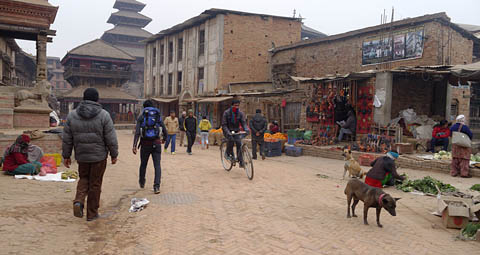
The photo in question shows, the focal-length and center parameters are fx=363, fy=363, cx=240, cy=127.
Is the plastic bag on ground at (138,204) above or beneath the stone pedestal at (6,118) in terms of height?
beneath

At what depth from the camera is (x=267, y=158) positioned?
13.7 metres

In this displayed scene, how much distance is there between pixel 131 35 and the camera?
52969 millimetres

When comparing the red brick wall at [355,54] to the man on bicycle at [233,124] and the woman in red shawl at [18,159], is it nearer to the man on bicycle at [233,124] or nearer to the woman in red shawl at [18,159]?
the man on bicycle at [233,124]

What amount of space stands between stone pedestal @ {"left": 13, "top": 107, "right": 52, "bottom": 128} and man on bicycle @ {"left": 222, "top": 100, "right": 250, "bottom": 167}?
26.7 feet

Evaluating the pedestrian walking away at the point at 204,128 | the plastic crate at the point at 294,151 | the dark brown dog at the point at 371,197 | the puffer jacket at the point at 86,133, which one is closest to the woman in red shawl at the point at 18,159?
the puffer jacket at the point at 86,133

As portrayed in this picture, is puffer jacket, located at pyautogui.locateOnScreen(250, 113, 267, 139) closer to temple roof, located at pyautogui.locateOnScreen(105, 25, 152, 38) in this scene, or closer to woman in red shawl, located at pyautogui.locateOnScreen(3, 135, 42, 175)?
woman in red shawl, located at pyautogui.locateOnScreen(3, 135, 42, 175)

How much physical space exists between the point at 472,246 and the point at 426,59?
13.3m

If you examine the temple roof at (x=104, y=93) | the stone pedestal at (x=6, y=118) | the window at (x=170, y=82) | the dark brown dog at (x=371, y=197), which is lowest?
the dark brown dog at (x=371, y=197)

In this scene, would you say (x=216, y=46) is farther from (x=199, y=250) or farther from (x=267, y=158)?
(x=199, y=250)

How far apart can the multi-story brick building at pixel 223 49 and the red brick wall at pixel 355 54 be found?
2.06 meters

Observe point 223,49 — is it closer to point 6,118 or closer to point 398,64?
point 398,64

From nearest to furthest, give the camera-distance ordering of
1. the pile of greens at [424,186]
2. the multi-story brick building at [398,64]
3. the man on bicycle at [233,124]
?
the pile of greens at [424,186] < the man on bicycle at [233,124] < the multi-story brick building at [398,64]

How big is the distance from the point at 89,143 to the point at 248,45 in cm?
2228

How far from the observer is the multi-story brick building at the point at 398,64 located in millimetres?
13438
